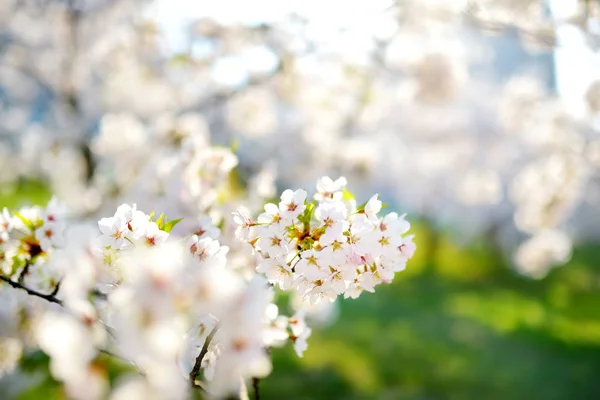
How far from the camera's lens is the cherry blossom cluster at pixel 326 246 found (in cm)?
111

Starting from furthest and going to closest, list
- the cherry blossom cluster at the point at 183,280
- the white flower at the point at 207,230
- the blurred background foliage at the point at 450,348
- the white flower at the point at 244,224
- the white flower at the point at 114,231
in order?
the blurred background foliage at the point at 450,348, the white flower at the point at 207,230, the white flower at the point at 244,224, the white flower at the point at 114,231, the cherry blossom cluster at the point at 183,280

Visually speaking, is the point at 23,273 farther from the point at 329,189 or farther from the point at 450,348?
the point at 450,348

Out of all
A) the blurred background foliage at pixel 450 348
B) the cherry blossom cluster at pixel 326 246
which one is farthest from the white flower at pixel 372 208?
the blurred background foliage at pixel 450 348

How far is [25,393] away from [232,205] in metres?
2.27

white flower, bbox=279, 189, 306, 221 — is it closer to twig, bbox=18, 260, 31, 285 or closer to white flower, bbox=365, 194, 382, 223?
white flower, bbox=365, 194, 382, 223

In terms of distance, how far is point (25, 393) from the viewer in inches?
136

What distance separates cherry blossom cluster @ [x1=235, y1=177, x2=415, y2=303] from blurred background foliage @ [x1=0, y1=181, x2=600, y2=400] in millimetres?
2271

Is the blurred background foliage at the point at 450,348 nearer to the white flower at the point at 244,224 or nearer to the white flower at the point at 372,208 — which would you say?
the white flower at the point at 244,224

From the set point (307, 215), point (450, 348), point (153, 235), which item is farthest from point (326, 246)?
point (450, 348)

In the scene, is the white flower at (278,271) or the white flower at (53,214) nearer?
the white flower at (278,271)

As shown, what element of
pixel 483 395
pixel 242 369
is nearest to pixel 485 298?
pixel 483 395

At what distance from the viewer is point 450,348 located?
5.01 meters

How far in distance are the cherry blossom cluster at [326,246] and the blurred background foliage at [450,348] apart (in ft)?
7.45

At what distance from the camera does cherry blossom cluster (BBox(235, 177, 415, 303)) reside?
3.63 feet
